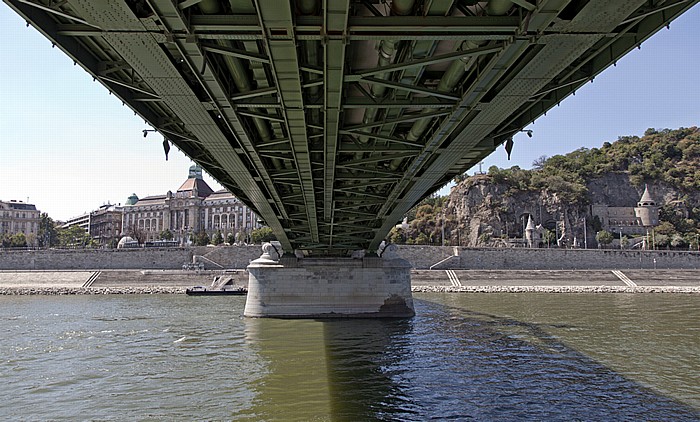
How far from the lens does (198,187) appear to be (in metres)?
153

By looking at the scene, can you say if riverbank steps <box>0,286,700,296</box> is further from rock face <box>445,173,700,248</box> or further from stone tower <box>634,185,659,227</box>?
stone tower <box>634,185,659,227</box>

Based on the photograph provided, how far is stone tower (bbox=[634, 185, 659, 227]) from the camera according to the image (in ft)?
373

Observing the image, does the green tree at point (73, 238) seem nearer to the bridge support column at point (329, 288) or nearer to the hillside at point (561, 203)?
the hillside at point (561, 203)

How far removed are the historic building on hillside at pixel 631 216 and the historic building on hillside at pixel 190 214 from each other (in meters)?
82.8

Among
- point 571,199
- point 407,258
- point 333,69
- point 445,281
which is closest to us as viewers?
point 333,69

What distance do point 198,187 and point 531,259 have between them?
335 feet

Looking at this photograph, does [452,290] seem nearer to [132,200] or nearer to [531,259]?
[531,259]

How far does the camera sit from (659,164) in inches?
5044

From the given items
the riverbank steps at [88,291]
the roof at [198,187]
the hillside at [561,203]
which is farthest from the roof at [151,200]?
the riverbank steps at [88,291]

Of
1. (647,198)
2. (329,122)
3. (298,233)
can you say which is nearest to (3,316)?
(298,233)

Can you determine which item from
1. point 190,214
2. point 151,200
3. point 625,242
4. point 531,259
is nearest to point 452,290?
point 531,259

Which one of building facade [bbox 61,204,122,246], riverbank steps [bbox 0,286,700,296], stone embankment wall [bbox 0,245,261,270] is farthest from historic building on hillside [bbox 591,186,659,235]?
building facade [bbox 61,204,122,246]

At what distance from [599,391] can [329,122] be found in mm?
10904

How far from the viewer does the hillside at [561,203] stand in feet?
360
